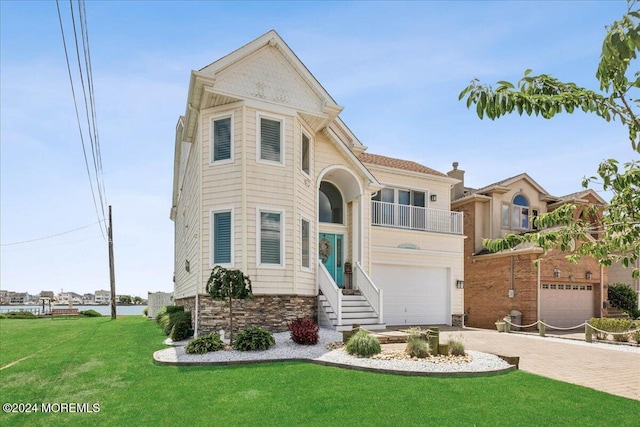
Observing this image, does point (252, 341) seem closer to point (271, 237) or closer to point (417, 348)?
point (271, 237)

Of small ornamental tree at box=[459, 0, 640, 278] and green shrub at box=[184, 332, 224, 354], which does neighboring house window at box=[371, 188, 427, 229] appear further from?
small ornamental tree at box=[459, 0, 640, 278]

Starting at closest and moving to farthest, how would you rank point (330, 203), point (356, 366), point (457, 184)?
point (356, 366) < point (330, 203) < point (457, 184)

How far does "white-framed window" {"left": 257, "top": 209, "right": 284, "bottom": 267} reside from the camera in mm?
13688

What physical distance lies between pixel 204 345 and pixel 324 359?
3.18 metres

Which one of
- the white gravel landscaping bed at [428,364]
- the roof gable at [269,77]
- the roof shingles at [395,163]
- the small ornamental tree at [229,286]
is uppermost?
the roof gable at [269,77]

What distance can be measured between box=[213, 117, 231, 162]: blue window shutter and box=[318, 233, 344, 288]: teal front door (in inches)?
220

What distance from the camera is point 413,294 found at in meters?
20.7

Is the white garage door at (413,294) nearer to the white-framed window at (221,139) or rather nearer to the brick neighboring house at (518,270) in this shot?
the brick neighboring house at (518,270)

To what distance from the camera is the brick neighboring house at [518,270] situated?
21.2 metres

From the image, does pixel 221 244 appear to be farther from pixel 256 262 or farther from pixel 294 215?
pixel 294 215

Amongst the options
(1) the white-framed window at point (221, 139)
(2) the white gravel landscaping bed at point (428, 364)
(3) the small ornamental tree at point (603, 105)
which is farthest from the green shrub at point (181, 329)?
(3) the small ornamental tree at point (603, 105)

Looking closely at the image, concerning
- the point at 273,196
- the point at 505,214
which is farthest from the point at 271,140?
the point at 505,214

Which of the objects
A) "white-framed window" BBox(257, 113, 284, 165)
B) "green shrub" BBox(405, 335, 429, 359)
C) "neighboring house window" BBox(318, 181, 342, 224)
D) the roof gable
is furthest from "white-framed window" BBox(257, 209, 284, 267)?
"green shrub" BBox(405, 335, 429, 359)

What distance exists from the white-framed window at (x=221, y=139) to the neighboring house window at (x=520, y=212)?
1774 centimetres
